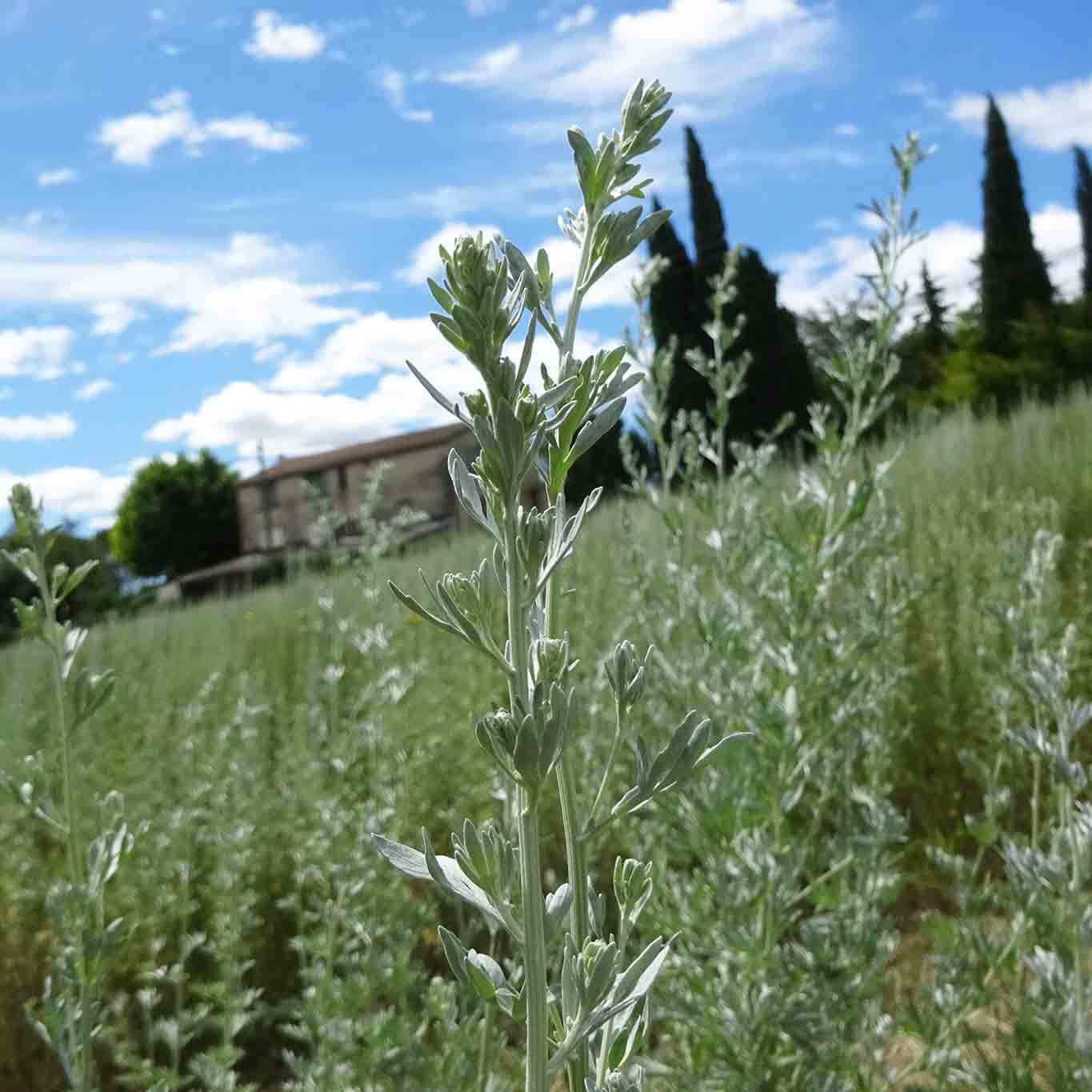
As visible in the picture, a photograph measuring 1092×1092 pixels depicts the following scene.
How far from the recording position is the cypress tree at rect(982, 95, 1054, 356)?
82.6 feet

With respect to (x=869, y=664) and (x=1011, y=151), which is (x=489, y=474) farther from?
(x=1011, y=151)

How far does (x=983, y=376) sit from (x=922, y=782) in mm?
19069

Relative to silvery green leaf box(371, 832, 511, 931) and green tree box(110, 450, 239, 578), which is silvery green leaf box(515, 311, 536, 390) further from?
green tree box(110, 450, 239, 578)

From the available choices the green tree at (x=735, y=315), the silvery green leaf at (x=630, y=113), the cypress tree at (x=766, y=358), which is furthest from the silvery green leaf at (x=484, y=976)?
the cypress tree at (x=766, y=358)

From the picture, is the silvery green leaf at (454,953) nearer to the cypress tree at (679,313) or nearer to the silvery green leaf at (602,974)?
the silvery green leaf at (602,974)

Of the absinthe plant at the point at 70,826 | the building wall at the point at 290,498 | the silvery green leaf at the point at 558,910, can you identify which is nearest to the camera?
the silvery green leaf at the point at 558,910

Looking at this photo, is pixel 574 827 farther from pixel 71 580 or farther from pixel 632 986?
pixel 71 580

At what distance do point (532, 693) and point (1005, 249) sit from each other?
27247 millimetres

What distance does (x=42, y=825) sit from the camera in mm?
6094

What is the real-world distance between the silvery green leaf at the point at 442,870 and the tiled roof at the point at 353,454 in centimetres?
3453

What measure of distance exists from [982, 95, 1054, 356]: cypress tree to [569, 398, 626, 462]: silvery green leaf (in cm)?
2612

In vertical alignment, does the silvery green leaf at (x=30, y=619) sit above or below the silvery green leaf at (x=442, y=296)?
below

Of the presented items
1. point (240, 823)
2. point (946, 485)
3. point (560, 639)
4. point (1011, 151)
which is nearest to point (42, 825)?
point (240, 823)

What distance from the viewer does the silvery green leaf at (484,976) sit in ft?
3.05
